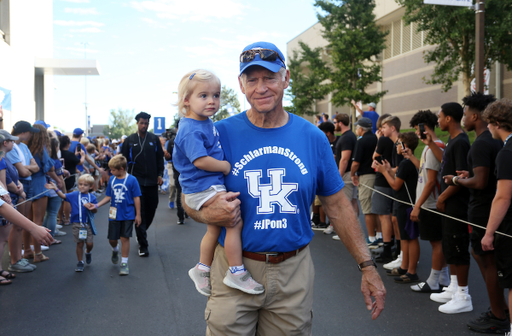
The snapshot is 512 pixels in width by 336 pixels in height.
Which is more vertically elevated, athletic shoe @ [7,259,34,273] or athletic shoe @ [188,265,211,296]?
athletic shoe @ [188,265,211,296]

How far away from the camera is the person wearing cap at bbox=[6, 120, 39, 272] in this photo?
6.54 metres

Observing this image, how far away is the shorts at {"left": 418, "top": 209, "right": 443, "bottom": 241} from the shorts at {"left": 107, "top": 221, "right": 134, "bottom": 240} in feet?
13.4

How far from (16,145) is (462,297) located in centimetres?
643

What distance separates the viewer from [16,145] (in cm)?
676

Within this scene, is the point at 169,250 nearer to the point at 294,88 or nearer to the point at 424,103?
the point at 424,103

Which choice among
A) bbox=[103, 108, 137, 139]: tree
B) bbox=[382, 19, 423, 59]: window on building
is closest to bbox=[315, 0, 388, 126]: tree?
bbox=[382, 19, 423, 59]: window on building

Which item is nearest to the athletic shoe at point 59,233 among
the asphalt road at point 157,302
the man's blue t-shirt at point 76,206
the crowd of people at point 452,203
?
the asphalt road at point 157,302

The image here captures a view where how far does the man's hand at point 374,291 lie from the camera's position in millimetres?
2441

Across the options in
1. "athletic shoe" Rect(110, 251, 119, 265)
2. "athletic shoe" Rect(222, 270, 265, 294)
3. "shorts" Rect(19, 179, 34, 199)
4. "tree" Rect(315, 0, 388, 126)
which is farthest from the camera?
"tree" Rect(315, 0, 388, 126)

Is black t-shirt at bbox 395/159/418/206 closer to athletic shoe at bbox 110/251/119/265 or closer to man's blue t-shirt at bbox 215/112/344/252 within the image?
man's blue t-shirt at bbox 215/112/344/252

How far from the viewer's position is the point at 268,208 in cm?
230

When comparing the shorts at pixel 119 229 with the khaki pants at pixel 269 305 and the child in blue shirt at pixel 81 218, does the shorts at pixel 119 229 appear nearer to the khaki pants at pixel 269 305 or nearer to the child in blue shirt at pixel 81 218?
the child in blue shirt at pixel 81 218

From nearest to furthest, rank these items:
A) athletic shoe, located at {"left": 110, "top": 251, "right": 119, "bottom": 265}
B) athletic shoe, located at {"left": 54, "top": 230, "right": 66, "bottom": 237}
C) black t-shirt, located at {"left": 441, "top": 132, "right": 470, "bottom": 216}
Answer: black t-shirt, located at {"left": 441, "top": 132, "right": 470, "bottom": 216} < athletic shoe, located at {"left": 110, "top": 251, "right": 119, "bottom": 265} < athletic shoe, located at {"left": 54, "top": 230, "right": 66, "bottom": 237}

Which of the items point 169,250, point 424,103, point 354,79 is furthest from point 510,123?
point 424,103
